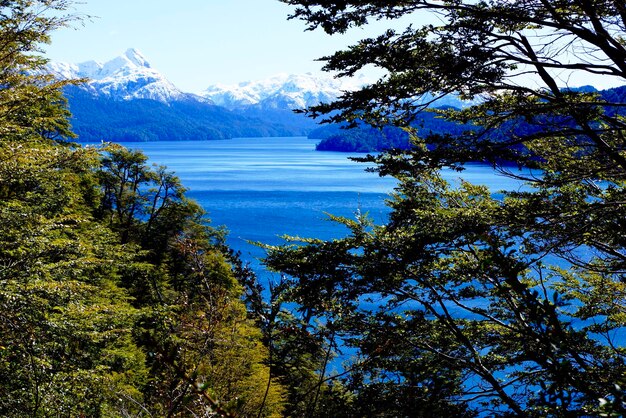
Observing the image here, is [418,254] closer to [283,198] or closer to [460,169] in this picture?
[460,169]

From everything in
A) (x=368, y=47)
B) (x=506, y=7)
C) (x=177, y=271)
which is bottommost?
(x=177, y=271)

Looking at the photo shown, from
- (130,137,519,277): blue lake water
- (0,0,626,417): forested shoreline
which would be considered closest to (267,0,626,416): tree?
(0,0,626,417): forested shoreline

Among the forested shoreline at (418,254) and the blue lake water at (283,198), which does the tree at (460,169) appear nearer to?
the forested shoreline at (418,254)

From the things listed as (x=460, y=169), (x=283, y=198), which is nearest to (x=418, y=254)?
(x=460, y=169)

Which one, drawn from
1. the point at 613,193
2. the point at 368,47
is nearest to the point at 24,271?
the point at 368,47

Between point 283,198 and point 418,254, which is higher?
point 283,198

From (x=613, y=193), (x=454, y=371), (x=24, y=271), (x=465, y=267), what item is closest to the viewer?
(x=613, y=193)

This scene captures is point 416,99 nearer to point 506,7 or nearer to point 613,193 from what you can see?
point 506,7

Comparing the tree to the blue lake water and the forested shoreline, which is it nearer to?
the forested shoreline

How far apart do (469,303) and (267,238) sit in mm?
21461

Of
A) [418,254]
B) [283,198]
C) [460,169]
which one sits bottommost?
[418,254]

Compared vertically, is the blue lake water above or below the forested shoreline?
above

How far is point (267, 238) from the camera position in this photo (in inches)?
1591

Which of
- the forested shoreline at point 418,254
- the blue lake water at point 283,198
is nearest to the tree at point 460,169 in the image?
the forested shoreline at point 418,254
